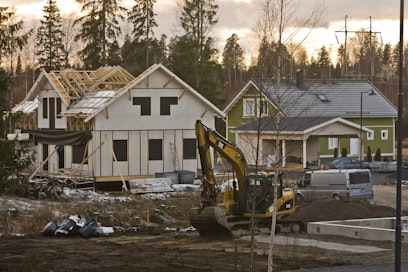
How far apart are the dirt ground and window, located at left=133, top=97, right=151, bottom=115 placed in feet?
22.5

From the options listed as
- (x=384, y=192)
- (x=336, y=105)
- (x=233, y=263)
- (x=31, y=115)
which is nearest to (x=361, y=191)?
(x=384, y=192)

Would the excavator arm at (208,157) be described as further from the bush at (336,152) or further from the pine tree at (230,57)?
the pine tree at (230,57)

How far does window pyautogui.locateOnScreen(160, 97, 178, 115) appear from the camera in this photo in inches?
2011

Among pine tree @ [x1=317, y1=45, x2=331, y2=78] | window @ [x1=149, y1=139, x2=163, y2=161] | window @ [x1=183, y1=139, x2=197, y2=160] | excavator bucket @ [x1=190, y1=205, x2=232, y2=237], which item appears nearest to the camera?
excavator bucket @ [x1=190, y1=205, x2=232, y2=237]

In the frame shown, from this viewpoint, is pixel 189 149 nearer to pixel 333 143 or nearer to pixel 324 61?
pixel 333 143

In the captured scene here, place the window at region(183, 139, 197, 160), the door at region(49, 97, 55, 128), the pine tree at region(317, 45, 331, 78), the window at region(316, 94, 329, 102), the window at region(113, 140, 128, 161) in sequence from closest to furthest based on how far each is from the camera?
the window at region(113, 140, 128, 161), the window at region(183, 139, 197, 160), the door at region(49, 97, 55, 128), the window at region(316, 94, 329, 102), the pine tree at region(317, 45, 331, 78)

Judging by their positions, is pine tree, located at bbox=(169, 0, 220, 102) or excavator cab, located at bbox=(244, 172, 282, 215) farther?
pine tree, located at bbox=(169, 0, 220, 102)

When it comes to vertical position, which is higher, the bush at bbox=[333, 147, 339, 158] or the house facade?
the house facade

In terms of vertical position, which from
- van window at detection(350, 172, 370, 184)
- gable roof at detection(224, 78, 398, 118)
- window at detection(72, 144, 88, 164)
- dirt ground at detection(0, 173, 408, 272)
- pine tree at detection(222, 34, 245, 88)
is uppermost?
pine tree at detection(222, 34, 245, 88)

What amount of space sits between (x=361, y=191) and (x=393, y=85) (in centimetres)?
7413

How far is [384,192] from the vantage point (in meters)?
49.6

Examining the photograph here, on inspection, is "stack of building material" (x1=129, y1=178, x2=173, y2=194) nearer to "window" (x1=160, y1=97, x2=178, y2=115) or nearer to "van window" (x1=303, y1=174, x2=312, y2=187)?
"window" (x1=160, y1=97, x2=178, y2=115)

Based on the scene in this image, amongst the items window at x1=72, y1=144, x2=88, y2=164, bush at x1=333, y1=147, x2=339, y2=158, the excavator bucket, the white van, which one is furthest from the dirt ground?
bush at x1=333, y1=147, x2=339, y2=158

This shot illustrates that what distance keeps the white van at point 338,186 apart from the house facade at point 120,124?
9412mm
